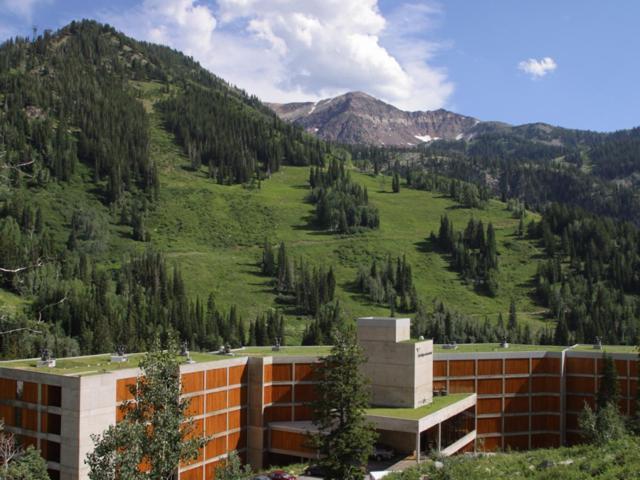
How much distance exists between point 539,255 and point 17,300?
140770 millimetres

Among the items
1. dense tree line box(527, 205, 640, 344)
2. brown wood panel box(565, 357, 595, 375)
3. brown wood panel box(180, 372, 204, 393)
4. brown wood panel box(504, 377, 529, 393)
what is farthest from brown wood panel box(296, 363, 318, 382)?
dense tree line box(527, 205, 640, 344)

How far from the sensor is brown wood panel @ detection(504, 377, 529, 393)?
249 feet

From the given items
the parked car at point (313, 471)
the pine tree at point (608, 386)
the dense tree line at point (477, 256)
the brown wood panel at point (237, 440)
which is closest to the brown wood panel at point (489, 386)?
the pine tree at point (608, 386)

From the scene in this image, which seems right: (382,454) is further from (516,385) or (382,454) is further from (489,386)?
(516,385)

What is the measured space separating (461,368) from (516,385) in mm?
7267

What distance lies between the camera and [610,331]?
475 feet

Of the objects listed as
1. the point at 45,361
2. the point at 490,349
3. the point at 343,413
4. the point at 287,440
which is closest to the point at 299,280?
the point at 490,349

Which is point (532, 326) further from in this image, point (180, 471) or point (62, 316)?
point (180, 471)

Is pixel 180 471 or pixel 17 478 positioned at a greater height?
pixel 17 478

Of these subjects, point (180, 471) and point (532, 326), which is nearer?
point (180, 471)

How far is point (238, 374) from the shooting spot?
64.7 meters

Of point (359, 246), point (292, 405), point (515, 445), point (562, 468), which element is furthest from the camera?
point (359, 246)

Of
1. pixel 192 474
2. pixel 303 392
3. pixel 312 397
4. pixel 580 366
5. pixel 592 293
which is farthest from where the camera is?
pixel 592 293

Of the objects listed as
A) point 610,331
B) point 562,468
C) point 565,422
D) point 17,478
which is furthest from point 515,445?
point 610,331
